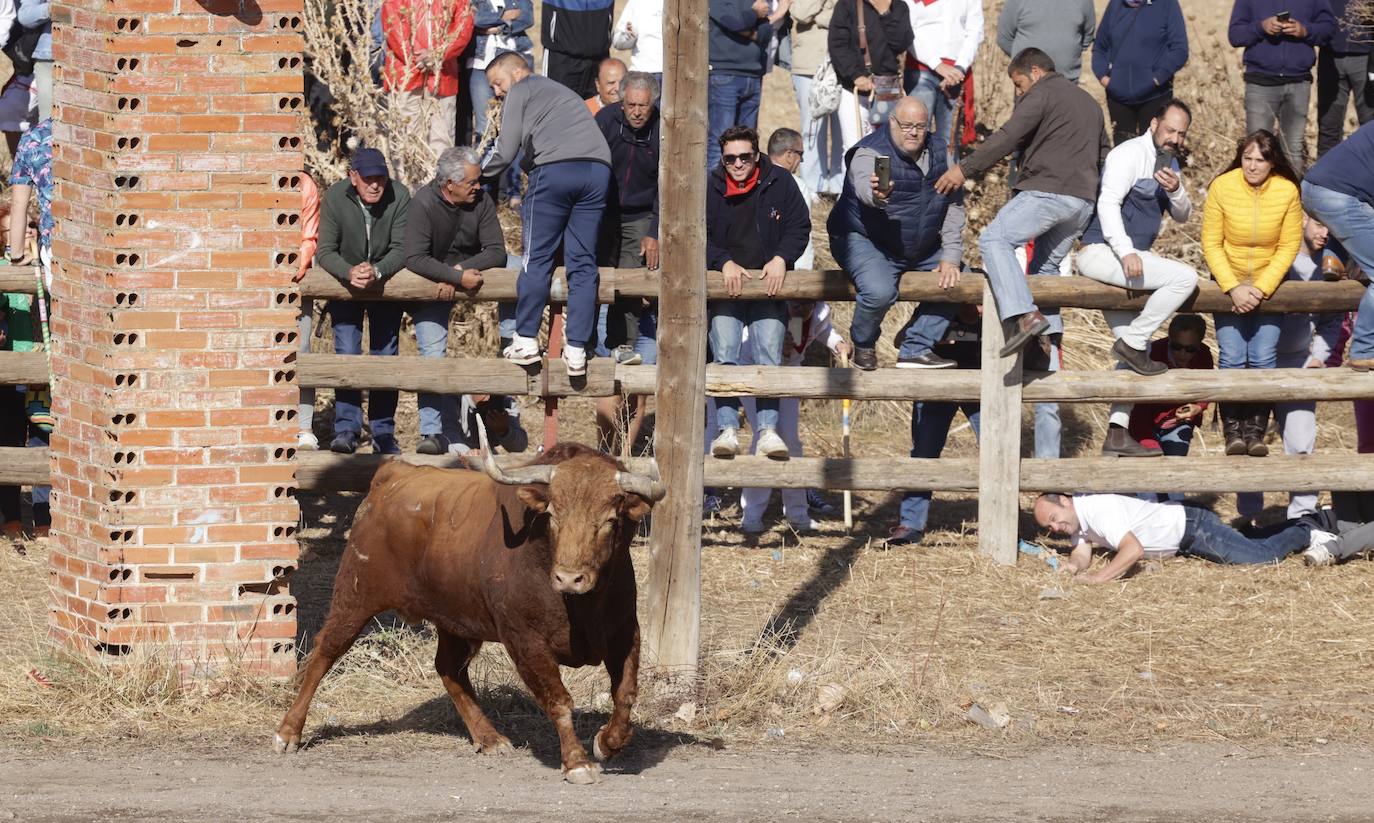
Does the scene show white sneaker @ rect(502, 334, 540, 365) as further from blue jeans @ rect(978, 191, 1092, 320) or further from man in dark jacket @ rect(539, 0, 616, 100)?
man in dark jacket @ rect(539, 0, 616, 100)

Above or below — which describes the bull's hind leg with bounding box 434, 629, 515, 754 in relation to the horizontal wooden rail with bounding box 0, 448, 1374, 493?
below

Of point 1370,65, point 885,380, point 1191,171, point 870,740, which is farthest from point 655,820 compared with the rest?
point 1191,171

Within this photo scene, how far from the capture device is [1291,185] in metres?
11.2

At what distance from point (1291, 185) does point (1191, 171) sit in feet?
21.2

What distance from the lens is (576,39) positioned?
553 inches

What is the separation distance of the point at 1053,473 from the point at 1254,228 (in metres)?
1.92

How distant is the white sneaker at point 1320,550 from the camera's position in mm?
11203

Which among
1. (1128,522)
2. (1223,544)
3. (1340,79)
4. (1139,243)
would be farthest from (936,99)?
(1223,544)

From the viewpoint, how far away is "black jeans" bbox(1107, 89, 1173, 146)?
14.2m

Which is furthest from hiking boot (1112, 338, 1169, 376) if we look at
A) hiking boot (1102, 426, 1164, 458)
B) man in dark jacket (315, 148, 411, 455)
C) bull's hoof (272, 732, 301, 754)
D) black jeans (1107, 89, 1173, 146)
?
bull's hoof (272, 732, 301, 754)

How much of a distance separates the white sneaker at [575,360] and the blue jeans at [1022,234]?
96.6 inches

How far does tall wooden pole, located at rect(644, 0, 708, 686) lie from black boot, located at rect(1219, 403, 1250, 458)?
14.6ft

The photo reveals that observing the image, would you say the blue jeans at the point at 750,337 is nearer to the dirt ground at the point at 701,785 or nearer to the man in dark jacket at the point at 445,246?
the man in dark jacket at the point at 445,246

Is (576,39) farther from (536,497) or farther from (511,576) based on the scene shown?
(536,497)
